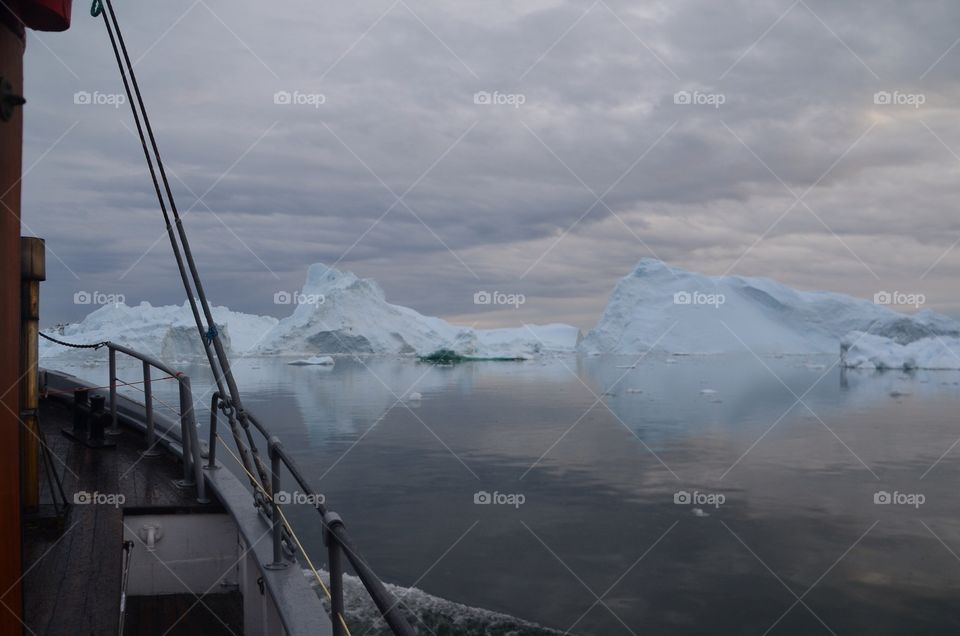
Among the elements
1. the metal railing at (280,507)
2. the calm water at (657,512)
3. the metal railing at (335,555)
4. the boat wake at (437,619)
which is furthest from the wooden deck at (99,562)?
the calm water at (657,512)

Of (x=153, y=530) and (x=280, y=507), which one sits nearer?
(x=280, y=507)

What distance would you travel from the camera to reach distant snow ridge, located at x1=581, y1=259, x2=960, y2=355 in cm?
6412

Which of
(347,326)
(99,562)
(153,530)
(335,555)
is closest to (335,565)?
(335,555)

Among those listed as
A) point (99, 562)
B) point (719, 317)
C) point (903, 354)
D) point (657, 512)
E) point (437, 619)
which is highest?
point (719, 317)

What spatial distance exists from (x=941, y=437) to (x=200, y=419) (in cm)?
1790

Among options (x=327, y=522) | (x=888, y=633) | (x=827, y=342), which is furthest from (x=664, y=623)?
(x=827, y=342)

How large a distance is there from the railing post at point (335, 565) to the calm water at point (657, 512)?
216 inches

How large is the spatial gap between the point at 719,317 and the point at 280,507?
6824cm

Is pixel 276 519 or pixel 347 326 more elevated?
pixel 347 326

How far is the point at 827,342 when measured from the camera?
65.6m

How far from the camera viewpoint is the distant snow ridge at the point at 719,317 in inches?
2525

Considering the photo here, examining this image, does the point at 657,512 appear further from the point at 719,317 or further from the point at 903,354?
the point at 719,317

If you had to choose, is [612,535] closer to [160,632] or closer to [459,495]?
[459,495]

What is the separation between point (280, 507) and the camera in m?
3.38
